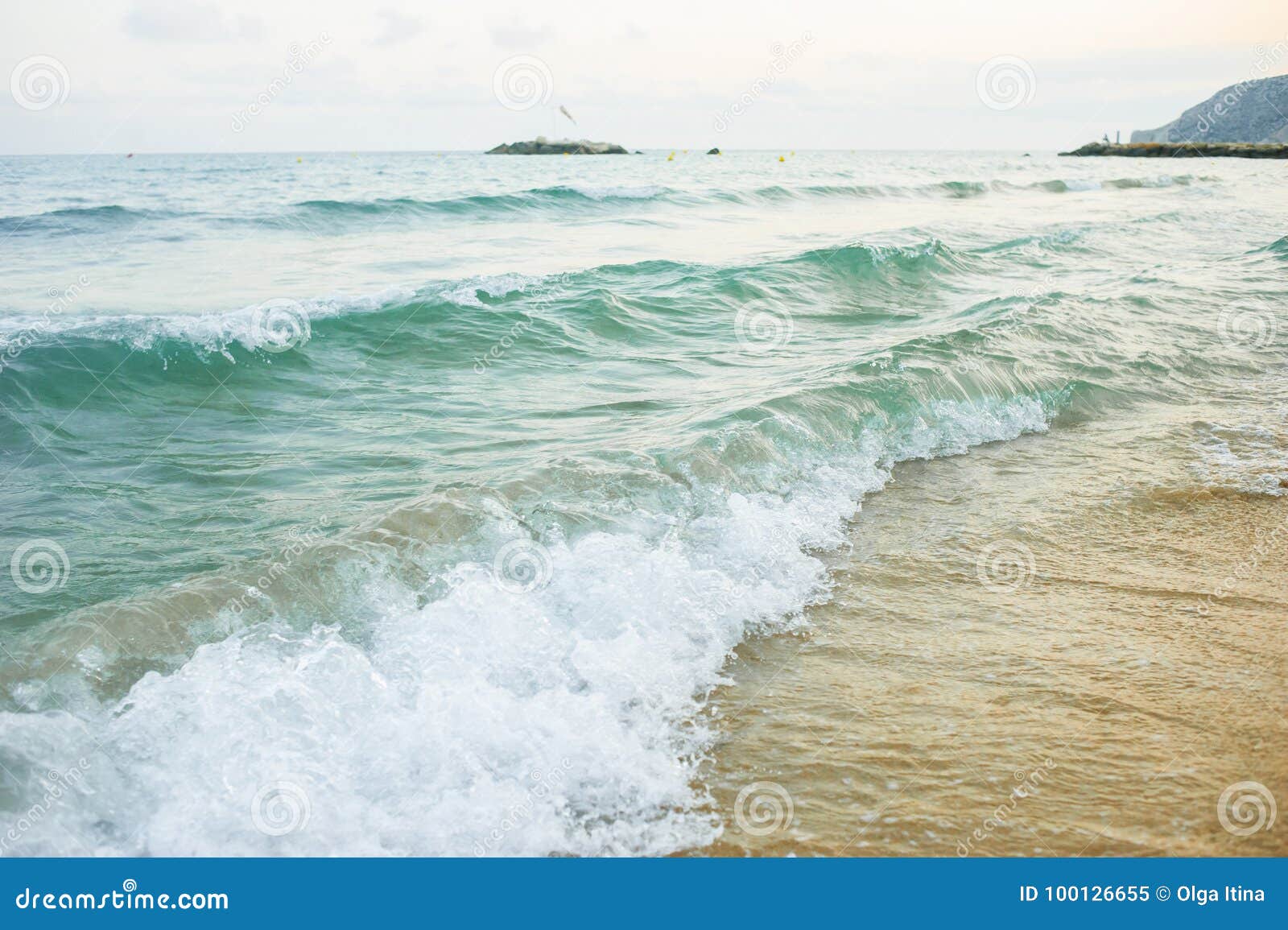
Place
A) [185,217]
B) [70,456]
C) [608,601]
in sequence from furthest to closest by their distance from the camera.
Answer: [185,217] → [70,456] → [608,601]

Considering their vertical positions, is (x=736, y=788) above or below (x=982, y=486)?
below

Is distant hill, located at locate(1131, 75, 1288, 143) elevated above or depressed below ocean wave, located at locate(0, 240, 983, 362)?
above

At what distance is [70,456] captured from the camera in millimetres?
6559

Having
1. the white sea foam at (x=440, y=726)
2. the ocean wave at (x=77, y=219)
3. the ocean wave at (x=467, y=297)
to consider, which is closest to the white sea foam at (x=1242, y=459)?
the white sea foam at (x=440, y=726)

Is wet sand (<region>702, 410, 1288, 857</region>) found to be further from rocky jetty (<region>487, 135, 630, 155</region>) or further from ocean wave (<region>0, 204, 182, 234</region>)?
rocky jetty (<region>487, 135, 630, 155</region>)

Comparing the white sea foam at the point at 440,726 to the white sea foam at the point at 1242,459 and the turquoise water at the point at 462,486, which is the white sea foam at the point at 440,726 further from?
the white sea foam at the point at 1242,459

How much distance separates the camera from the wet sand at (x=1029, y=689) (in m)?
2.88

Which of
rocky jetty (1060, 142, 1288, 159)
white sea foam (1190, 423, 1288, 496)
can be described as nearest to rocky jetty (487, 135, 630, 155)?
rocky jetty (1060, 142, 1288, 159)

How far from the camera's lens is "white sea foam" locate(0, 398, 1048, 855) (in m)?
2.93

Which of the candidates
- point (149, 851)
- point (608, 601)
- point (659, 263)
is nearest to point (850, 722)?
point (608, 601)

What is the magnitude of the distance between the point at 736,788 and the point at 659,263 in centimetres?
1211

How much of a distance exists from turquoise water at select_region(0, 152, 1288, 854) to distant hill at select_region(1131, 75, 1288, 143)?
70351 mm

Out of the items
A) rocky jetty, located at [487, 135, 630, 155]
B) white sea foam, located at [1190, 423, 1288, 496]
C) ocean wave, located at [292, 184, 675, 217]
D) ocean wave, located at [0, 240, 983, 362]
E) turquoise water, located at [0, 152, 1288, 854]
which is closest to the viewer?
turquoise water, located at [0, 152, 1288, 854]

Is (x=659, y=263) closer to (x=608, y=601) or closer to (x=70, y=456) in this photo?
(x=70, y=456)
